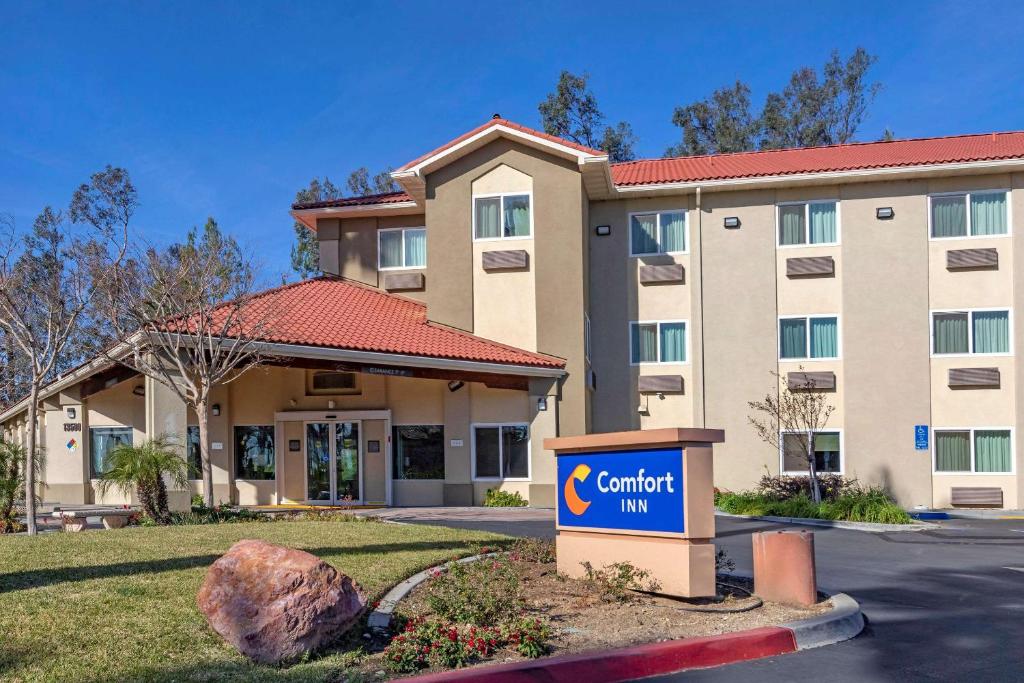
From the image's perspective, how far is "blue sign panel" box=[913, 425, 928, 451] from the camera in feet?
77.8

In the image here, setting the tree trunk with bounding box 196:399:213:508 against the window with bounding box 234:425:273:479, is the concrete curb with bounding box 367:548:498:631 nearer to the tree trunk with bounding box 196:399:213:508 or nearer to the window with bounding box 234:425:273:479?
the tree trunk with bounding box 196:399:213:508

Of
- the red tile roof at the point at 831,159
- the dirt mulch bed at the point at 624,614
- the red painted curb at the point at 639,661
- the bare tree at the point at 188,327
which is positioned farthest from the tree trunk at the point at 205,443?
the red tile roof at the point at 831,159

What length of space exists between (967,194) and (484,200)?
12.2 meters

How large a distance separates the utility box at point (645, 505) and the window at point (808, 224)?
54.0ft

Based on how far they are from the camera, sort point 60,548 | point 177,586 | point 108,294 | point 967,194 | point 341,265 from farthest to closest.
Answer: point 341,265, point 967,194, point 108,294, point 60,548, point 177,586

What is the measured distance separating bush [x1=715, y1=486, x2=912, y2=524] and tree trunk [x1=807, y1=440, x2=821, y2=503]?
0.21 m

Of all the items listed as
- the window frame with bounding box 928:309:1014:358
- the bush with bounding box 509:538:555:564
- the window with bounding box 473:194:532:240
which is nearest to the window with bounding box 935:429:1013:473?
the window frame with bounding box 928:309:1014:358

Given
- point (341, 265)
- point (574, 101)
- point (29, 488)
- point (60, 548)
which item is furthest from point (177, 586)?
point (574, 101)

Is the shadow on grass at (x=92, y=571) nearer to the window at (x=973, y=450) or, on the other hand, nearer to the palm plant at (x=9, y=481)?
the palm plant at (x=9, y=481)

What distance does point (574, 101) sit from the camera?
43.5m

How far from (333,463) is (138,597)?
15.8m

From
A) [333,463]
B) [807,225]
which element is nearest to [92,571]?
[333,463]

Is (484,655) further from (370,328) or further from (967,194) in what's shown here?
(967,194)

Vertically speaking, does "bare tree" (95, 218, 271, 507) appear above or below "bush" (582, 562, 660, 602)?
above
